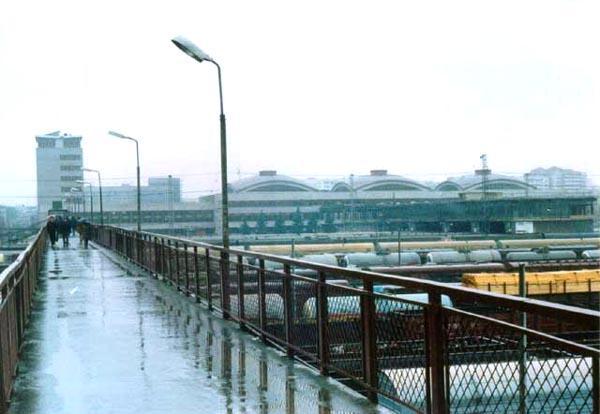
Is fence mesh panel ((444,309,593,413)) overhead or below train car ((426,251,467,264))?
overhead

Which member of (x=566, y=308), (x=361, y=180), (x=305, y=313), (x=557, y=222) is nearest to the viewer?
(x=566, y=308)

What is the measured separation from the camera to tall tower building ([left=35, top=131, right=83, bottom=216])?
13012 cm

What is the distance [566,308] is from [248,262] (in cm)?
703

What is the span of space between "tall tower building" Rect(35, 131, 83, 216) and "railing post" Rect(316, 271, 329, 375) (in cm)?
12674

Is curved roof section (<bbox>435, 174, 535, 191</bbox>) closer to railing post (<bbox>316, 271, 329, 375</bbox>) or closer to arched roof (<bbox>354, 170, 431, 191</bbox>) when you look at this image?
arched roof (<bbox>354, 170, 431, 191</bbox>)

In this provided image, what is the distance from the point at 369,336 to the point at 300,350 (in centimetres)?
170

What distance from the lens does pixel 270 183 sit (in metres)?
87.6

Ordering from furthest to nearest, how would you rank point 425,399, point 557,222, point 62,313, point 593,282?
point 557,222 < point 593,282 < point 62,313 < point 425,399

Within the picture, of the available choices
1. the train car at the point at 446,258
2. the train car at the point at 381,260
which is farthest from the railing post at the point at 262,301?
the train car at the point at 446,258

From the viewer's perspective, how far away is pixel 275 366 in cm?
726

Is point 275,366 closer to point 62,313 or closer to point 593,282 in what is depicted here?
point 62,313

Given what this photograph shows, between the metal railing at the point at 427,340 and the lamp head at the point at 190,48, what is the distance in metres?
6.12

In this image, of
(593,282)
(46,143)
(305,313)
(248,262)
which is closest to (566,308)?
(305,313)

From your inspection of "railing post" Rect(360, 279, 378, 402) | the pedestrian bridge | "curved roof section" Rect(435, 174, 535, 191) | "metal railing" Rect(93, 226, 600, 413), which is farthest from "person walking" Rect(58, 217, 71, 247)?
"curved roof section" Rect(435, 174, 535, 191)
